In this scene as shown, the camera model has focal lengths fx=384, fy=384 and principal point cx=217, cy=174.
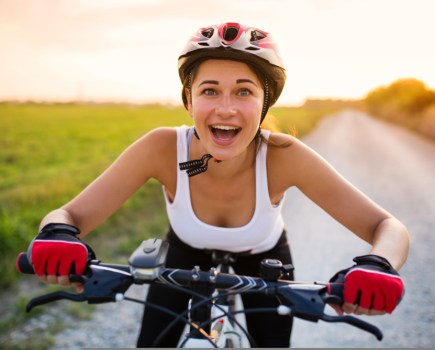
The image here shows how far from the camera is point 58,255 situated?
1.57m

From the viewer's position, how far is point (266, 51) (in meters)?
2.11

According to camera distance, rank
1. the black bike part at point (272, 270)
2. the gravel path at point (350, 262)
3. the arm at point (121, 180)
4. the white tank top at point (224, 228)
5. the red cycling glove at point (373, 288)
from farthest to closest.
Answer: the gravel path at point (350, 262)
the white tank top at point (224, 228)
the arm at point (121, 180)
the black bike part at point (272, 270)
the red cycling glove at point (373, 288)

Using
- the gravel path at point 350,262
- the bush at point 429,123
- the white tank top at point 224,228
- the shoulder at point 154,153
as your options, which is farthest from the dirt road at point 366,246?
the bush at point 429,123

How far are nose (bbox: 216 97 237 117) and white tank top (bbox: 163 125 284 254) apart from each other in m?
0.46

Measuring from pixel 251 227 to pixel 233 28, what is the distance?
3.70ft

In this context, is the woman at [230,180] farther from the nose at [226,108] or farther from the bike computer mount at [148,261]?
the bike computer mount at [148,261]

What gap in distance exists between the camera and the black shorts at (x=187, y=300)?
2.30 metres

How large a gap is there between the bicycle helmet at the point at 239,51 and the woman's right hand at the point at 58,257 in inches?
44.9

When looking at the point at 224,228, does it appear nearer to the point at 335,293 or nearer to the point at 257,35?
the point at 335,293

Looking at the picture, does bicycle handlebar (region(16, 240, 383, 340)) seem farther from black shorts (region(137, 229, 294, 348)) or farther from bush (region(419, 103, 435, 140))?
bush (region(419, 103, 435, 140))

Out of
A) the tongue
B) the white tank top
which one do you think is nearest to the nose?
the tongue

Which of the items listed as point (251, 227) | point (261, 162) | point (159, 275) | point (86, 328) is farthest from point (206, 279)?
point (86, 328)

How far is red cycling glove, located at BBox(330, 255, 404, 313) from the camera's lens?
4.68 ft

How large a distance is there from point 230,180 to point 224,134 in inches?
18.7
